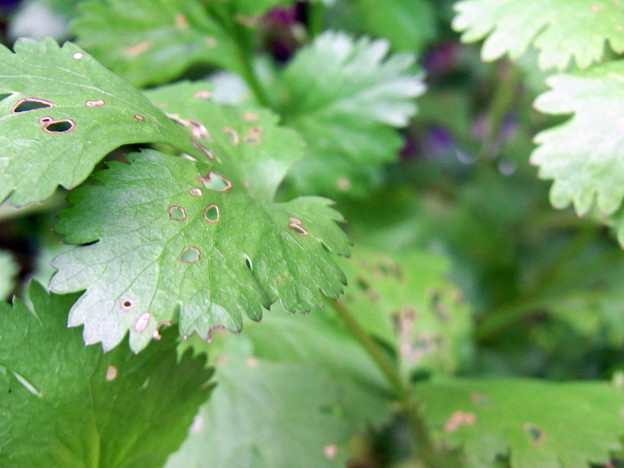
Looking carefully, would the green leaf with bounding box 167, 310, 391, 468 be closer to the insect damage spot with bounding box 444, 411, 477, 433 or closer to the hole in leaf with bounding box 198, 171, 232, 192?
the insect damage spot with bounding box 444, 411, 477, 433

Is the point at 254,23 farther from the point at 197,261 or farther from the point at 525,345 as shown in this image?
the point at 525,345

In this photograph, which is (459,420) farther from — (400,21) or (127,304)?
(400,21)

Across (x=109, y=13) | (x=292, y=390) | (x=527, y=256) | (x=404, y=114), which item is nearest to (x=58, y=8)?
(x=109, y=13)

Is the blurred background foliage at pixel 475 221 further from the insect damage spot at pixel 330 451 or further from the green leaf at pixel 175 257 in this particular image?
the green leaf at pixel 175 257

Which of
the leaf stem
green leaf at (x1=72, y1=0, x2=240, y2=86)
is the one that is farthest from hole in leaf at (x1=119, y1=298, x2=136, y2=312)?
green leaf at (x1=72, y1=0, x2=240, y2=86)

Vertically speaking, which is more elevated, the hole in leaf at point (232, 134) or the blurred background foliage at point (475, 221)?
the hole in leaf at point (232, 134)

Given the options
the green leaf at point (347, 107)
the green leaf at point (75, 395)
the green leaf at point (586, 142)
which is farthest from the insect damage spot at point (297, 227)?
the green leaf at point (347, 107)
